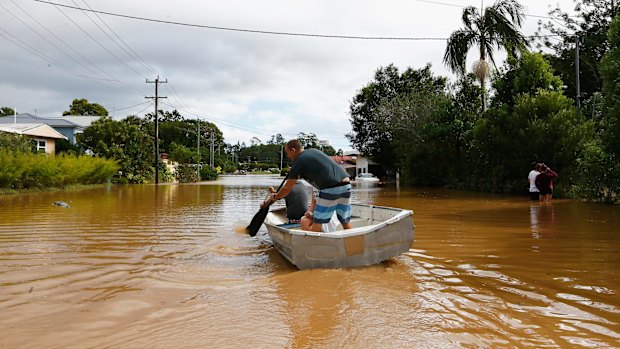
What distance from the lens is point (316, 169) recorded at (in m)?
6.34

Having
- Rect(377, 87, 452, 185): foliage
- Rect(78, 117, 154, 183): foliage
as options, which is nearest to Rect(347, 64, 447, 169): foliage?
Rect(377, 87, 452, 185): foliage

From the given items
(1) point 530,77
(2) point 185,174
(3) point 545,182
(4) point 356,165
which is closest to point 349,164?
(4) point 356,165

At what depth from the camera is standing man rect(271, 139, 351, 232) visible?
6344 millimetres

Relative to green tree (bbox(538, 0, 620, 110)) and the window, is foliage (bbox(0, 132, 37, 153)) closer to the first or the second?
the window

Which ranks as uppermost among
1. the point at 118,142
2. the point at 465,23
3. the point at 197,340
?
the point at 465,23

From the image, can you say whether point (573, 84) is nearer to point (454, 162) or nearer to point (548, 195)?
point (454, 162)

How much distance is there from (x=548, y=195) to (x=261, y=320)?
15.0m

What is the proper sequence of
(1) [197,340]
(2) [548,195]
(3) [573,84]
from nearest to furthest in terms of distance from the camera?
(1) [197,340] < (2) [548,195] < (3) [573,84]

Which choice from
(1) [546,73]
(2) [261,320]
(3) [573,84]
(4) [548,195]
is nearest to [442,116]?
(1) [546,73]

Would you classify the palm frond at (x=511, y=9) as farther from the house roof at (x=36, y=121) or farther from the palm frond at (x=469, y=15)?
the house roof at (x=36, y=121)

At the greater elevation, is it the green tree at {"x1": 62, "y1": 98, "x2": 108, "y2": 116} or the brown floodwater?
the green tree at {"x1": 62, "y1": 98, "x2": 108, "y2": 116}

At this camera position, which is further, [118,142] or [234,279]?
[118,142]

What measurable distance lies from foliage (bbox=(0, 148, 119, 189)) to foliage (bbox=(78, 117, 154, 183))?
5.33m

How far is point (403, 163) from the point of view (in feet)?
116
